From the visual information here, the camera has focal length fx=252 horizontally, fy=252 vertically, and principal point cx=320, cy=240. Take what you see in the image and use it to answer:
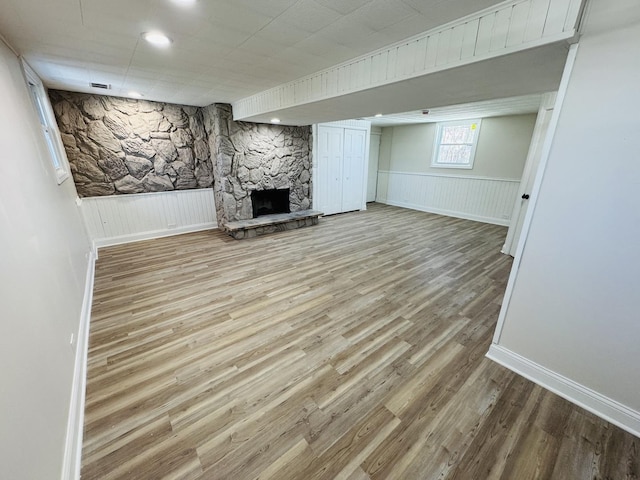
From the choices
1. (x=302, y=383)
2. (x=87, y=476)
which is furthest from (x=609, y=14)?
(x=87, y=476)

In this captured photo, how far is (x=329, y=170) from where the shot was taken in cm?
618

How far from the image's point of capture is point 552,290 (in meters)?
1.69

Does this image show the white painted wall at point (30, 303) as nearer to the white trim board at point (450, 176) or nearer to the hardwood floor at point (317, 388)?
the hardwood floor at point (317, 388)

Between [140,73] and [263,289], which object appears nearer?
[140,73]

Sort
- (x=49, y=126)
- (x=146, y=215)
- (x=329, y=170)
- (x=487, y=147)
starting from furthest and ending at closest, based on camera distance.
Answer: (x=329, y=170) → (x=487, y=147) → (x=146, y=215) → (x=49, y=126)

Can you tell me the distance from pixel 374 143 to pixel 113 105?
250 inches

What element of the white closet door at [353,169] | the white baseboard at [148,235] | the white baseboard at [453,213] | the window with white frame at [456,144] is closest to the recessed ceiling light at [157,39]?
the white baseboard at [148,235]

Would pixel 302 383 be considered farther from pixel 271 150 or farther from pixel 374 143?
pixel 374 143

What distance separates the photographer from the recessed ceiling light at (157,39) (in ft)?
5.90

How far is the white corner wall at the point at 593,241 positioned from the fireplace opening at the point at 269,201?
14.7 ft

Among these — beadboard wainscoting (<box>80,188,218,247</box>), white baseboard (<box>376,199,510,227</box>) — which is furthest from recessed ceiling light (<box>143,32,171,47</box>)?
white baseboard (<box>376,199,510,227</box>)

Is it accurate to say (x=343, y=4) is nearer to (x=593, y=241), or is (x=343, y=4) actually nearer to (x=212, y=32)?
(x=212, y=32)

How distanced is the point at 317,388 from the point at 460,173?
6417mm

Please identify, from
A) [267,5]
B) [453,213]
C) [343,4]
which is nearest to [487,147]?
[453,213]
